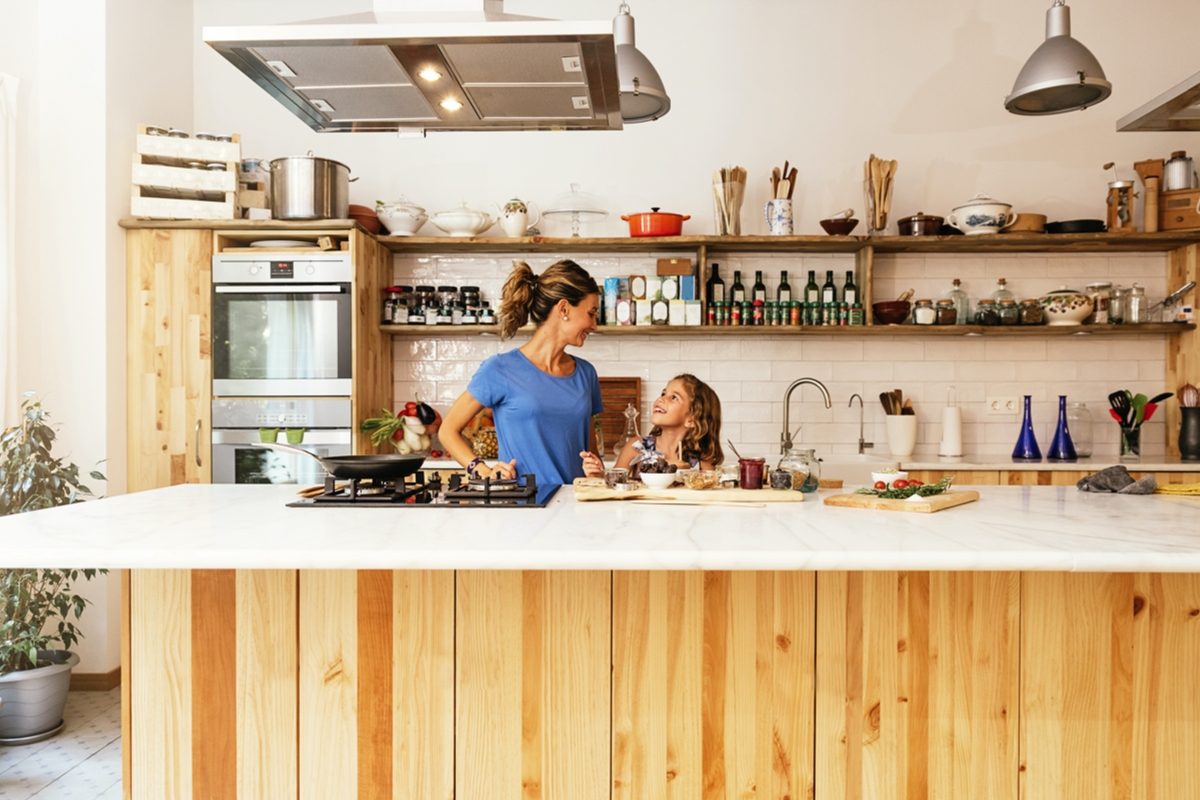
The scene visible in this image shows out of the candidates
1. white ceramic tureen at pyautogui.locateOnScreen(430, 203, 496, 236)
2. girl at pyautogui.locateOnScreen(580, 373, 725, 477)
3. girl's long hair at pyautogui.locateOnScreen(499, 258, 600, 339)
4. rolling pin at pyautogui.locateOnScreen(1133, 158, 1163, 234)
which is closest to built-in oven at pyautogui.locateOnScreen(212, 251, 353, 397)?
white ceramic tureen at pyautogui.locateOnScreen(430, 203, 496, 236)

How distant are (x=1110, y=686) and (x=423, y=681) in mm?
1565

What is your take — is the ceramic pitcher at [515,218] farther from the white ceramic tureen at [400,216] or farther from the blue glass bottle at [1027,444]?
the blue glass bottle at [1027,444]

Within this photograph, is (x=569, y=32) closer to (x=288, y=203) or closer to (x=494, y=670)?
(x=494, y=670)

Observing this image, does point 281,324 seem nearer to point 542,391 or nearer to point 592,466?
point 542,391

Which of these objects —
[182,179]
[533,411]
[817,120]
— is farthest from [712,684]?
[817,120]

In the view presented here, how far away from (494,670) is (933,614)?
3.31ft

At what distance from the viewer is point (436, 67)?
7.11ft

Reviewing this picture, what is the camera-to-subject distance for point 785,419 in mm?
4590

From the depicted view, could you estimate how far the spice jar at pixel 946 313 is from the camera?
4445mm

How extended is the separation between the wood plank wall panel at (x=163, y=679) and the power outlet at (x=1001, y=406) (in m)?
4.11

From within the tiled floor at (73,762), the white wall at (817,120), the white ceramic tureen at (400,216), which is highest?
the white wall at (817,120)

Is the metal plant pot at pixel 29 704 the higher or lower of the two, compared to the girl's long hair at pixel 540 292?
lower

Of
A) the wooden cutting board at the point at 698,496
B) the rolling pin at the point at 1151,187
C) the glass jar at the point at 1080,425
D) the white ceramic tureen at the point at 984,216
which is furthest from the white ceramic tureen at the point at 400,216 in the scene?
the rolling pin at the point at 1151,187

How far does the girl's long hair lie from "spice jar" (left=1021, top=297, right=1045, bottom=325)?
2.60 m
